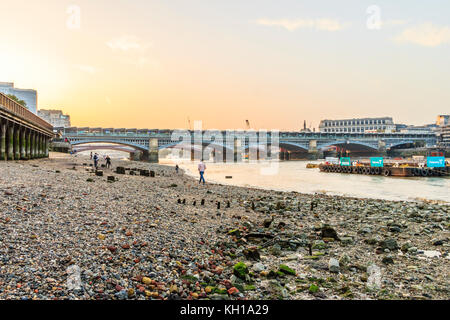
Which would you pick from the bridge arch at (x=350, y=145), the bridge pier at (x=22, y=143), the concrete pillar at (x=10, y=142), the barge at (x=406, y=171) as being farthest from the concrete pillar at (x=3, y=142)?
the bridge arch at (x=350, y=145)

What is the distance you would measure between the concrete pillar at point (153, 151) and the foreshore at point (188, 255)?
98428 mm

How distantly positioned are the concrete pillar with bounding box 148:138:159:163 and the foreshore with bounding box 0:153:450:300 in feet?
323

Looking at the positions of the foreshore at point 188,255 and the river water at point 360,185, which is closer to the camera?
the foreshore at point 188,255

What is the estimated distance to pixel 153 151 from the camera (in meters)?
113

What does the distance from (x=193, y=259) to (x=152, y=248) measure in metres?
1.21

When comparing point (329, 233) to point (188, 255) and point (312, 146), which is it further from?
point (312, 146)

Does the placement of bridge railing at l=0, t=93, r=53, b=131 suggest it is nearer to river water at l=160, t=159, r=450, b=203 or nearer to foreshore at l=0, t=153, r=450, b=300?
foreshore at l=0, t=153, r=450, b=300

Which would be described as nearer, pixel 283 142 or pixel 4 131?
pixel 4 131

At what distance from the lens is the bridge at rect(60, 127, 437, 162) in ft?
356

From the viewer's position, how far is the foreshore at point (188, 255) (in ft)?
22.4

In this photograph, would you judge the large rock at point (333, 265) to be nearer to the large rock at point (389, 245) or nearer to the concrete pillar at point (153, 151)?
the large rock at point (389, 245)
